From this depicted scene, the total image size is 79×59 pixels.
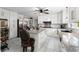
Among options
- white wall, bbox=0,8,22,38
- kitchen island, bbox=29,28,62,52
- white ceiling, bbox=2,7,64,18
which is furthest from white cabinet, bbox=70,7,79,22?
white wall, bbox=0,8,22,38

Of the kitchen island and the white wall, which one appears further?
the kitchen island

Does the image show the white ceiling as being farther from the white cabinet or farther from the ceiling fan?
the white cabinet

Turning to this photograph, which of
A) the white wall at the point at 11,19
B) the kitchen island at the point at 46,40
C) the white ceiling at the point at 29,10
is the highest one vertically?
the white ceiling at the point at 29,10

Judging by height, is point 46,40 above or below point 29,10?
below

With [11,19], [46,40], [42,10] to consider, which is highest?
[42,10]

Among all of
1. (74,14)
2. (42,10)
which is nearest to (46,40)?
(42,10)

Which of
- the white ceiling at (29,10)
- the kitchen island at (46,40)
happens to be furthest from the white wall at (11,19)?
the kitchen island at (46,40)

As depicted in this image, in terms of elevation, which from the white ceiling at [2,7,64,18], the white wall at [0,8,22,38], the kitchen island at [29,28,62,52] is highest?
the white ceiling at [2,7,64,18]

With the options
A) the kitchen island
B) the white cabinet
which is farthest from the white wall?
the white cabinet

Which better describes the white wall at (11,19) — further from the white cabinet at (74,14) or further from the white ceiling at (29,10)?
the white cabinet at (74,14)

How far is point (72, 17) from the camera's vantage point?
1984 mm

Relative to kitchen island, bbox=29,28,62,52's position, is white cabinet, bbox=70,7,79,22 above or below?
above

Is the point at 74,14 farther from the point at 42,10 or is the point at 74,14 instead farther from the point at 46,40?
the point at 46,40
